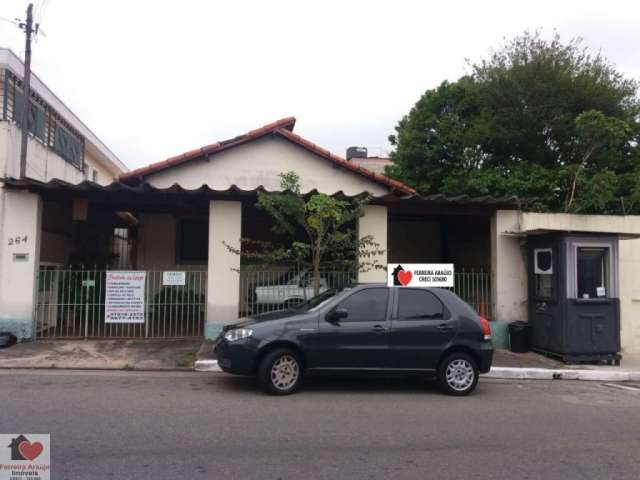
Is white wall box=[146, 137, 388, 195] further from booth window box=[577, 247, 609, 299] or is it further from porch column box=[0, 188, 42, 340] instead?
booth window box=[577, 247, 609, 299]

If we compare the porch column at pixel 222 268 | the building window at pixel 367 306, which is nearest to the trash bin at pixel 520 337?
the building window at pixel 367 306

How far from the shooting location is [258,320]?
289 inches

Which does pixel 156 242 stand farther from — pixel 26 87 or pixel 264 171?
pixel 26 87

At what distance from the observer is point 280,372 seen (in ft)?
23.3

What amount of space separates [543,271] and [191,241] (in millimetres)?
9868

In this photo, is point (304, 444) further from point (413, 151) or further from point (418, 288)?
point (413, 151)

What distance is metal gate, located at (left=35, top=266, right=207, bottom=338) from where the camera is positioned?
1110cm

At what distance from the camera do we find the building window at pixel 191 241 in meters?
15.8

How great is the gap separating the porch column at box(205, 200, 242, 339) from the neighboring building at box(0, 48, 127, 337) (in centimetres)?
356

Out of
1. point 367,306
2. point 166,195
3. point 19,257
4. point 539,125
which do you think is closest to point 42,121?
point 19,257

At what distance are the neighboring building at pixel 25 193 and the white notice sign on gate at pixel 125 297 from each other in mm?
1492

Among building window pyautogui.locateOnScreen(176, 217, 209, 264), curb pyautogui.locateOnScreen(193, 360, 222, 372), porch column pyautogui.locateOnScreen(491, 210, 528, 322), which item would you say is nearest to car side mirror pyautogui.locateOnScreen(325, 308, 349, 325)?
curb pyautogui.locateOnScreen(193, 360, 222, 372)

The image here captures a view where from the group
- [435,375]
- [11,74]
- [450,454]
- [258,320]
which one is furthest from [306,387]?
[11,74]

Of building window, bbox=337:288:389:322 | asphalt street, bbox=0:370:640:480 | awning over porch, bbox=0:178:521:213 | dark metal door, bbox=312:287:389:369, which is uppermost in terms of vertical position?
awning over porch, bbox=0:178:521:213
